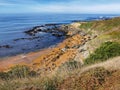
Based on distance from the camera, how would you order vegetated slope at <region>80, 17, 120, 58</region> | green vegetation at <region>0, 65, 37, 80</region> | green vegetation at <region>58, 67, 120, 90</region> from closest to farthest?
green vegetation at <region>58, 67, 120, 90</region>, green vegetation at <region>0, 65, 37, 80</region>, vegetated slope at <region>80, 17, 120, 58</region>

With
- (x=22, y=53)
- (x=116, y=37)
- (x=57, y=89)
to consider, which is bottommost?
(x=22, y=53)

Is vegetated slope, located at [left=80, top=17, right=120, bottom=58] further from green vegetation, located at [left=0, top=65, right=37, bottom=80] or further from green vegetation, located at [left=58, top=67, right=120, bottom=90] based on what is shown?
green vegetation, located at [left=58, top=67, right=120, bottom=90]

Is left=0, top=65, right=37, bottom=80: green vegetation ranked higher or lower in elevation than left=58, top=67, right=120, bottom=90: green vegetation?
lower

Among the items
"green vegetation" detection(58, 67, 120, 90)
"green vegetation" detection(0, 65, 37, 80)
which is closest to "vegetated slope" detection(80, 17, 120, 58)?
"green vegetation" detection(0, 65, 37, 80)

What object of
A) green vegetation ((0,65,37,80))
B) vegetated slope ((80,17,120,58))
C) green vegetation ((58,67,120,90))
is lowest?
vegetated slope ((80,17,120,58))

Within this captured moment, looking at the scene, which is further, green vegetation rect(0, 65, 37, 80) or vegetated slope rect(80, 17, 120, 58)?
vegetated slope rect(80, 17, 120, 58)

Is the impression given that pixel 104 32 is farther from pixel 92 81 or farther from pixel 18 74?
pixel 92 81

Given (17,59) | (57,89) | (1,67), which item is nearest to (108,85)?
(57,89)

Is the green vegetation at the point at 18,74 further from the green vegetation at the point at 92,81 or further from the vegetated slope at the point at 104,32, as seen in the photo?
the vegetated slope at the point at 104,32

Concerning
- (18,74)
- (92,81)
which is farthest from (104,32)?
(92,81)

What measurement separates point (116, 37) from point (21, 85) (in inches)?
1175

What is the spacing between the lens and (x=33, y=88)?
31.0 ft

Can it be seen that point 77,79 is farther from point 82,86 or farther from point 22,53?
point 22,53

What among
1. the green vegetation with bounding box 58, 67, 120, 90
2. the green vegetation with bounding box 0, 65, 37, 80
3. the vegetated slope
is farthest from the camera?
the vegetated slope
